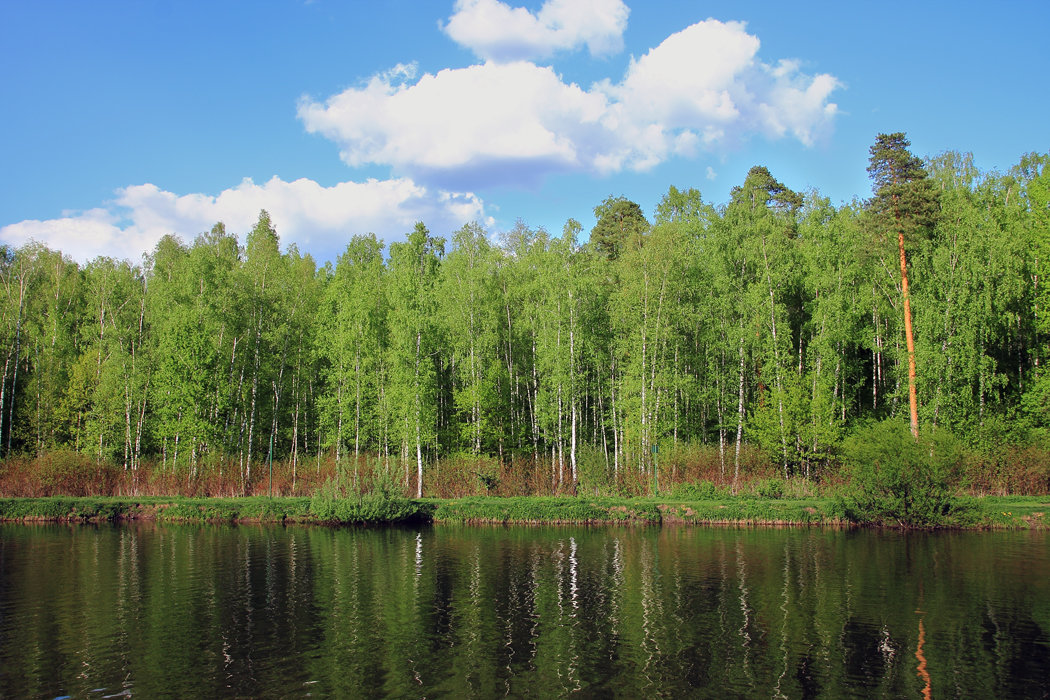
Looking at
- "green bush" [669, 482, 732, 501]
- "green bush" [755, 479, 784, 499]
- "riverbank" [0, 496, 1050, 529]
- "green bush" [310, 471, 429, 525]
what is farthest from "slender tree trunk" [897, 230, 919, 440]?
"green bush" [310, 471, 429, 525]

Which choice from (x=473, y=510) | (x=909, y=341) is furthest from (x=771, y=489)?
(x=473, y=510)

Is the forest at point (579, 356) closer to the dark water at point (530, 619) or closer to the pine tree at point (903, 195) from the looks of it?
the pine tree at point (903, 195)

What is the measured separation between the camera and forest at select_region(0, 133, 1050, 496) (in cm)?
4194

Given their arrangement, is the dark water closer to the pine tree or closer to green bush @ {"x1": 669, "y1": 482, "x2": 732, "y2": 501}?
green bush @ {"x1": 669, "y1": 482, "x2": 732, "y2": 501}

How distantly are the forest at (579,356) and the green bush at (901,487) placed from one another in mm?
3834

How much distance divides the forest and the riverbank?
11.5ft

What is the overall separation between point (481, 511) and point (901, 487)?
802 inches

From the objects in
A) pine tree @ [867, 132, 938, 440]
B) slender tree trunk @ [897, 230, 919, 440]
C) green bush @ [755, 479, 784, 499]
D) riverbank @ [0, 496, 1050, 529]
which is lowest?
riverbank @ [0, 496, 1050, 529]

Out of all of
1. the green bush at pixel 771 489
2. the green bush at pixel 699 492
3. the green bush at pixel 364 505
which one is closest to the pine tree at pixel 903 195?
the green bush at pixel 771 489

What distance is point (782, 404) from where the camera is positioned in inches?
1678

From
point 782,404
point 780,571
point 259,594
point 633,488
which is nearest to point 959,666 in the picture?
point 780,571

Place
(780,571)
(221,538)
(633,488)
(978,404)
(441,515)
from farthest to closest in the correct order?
(978,404) < (633,488) < (441,515) < (221,538) < (780,571)

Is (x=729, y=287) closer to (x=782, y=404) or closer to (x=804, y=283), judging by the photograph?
(x=804, y=283)

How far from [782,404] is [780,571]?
21306mm
